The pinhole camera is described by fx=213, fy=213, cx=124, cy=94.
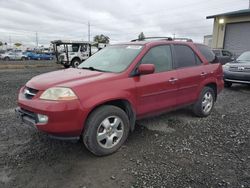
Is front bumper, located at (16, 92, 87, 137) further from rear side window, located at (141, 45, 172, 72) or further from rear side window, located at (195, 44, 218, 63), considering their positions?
rear side window, located at (195, 44, 218, 63)

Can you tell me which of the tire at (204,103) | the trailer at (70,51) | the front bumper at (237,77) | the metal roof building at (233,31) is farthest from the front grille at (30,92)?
the metal roof building at (233,31)

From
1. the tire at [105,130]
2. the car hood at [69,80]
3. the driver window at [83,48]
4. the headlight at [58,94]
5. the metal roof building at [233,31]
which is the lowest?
the tire at [105,130]

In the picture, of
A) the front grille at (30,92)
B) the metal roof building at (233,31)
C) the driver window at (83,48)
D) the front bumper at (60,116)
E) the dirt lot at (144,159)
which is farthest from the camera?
the driver window at (83,48)

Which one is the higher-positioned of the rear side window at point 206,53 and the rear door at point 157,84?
the rear side window at point 206,53

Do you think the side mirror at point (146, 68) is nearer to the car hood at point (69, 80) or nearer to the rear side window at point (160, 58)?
the rear side window at point (160, 58)

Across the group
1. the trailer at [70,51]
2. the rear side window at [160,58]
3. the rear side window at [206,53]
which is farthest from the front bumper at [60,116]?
the trailer at [70,51]

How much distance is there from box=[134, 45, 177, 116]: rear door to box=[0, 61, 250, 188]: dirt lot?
597 millimetres

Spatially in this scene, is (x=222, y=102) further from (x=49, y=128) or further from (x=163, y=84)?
(x=49, y=128)

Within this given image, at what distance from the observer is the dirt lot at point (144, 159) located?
8.80ft

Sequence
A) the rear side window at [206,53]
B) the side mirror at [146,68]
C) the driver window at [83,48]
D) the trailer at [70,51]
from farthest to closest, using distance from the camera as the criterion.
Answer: the driver window at [83,48] < the trailer at [70,51] < the rear side window at [206,53] < the side mirror at [146,68]

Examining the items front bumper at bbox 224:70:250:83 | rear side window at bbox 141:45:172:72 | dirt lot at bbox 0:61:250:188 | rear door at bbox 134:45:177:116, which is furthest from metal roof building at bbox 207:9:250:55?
rear door at bbox 134:45:177:116

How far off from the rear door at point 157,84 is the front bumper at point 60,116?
3.64 feet

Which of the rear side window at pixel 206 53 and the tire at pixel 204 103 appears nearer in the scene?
the tire at pixel 204 103

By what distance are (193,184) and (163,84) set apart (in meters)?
1.79
